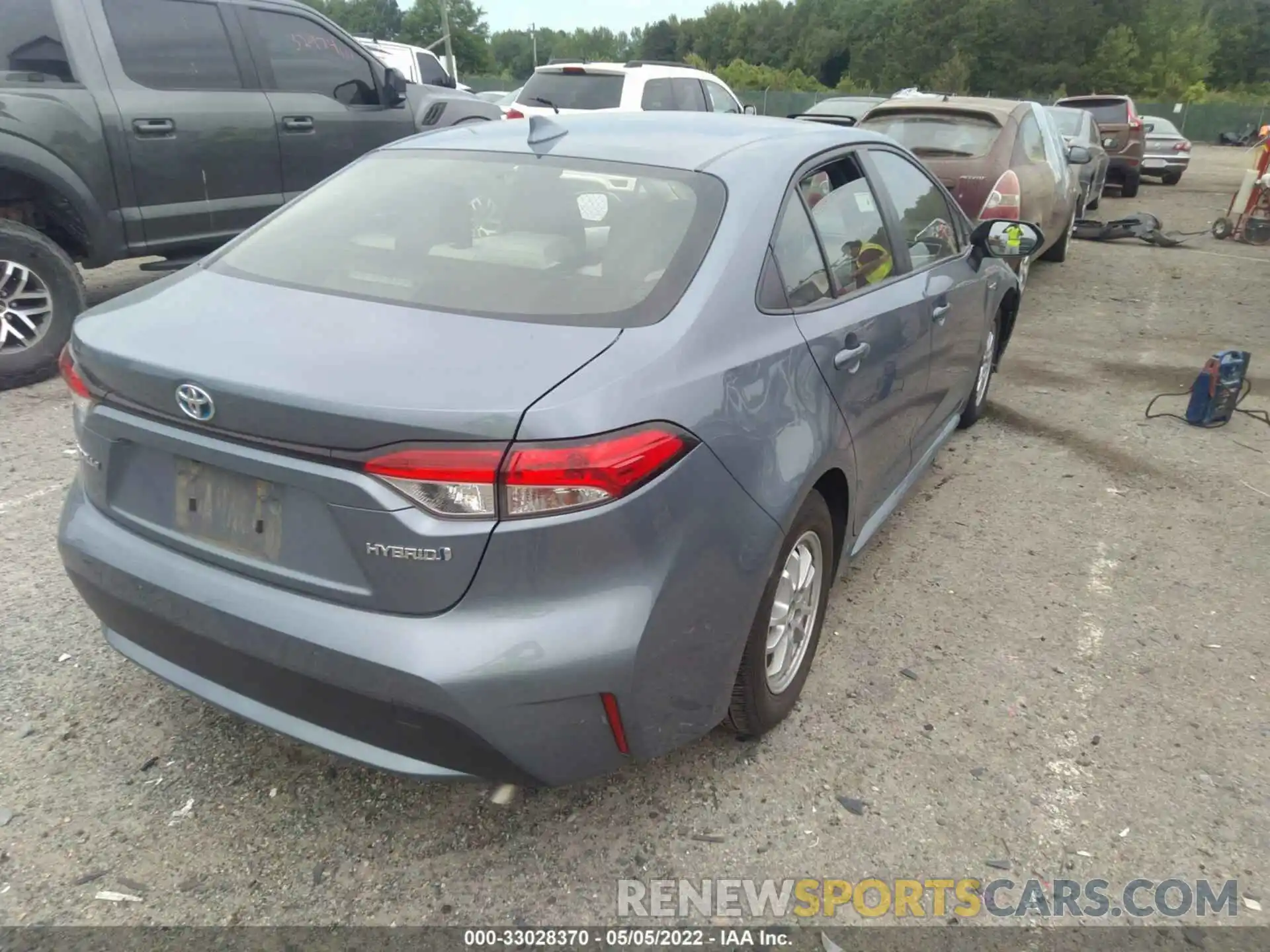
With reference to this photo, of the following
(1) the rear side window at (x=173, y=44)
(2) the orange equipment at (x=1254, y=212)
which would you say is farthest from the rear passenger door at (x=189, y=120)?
(2) the orange equipment at (x=1254, y=212)

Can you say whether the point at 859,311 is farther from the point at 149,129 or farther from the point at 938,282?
the point at 149,129

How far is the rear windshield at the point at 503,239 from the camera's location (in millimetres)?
2314

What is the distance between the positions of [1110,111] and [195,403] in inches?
776

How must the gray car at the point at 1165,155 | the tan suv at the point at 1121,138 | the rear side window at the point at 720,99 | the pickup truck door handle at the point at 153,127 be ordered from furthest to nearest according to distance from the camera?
the gray car at the point at 1165,155
the tan suv at the point at 1121,138
the rear side window at the point at 720,99
the pickup truck door handle at the point at 153,127

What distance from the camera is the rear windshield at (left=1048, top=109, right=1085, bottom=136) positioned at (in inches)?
496

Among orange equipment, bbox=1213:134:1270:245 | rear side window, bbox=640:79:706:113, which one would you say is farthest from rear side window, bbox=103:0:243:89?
orange equipment, bbox=1213:134:1270:245

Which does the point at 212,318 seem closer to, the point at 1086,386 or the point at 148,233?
the point at 148,233

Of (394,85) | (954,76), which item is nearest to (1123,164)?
(394,85)

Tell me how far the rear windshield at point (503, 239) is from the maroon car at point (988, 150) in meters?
5.39

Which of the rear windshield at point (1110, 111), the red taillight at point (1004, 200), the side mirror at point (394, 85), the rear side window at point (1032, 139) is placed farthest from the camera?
the rear windshield at point (1110, 111)

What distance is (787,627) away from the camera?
Answer: 2.77 metres

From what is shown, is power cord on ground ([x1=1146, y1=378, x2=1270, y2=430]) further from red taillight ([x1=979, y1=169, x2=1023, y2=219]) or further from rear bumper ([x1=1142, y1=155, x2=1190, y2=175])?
rear bumper ([x1=1142, y1=155, x2=1190, y2=175])

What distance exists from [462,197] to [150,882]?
1928 mm

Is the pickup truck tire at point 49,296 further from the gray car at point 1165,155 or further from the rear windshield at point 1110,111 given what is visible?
the gray car at point 1165,155
